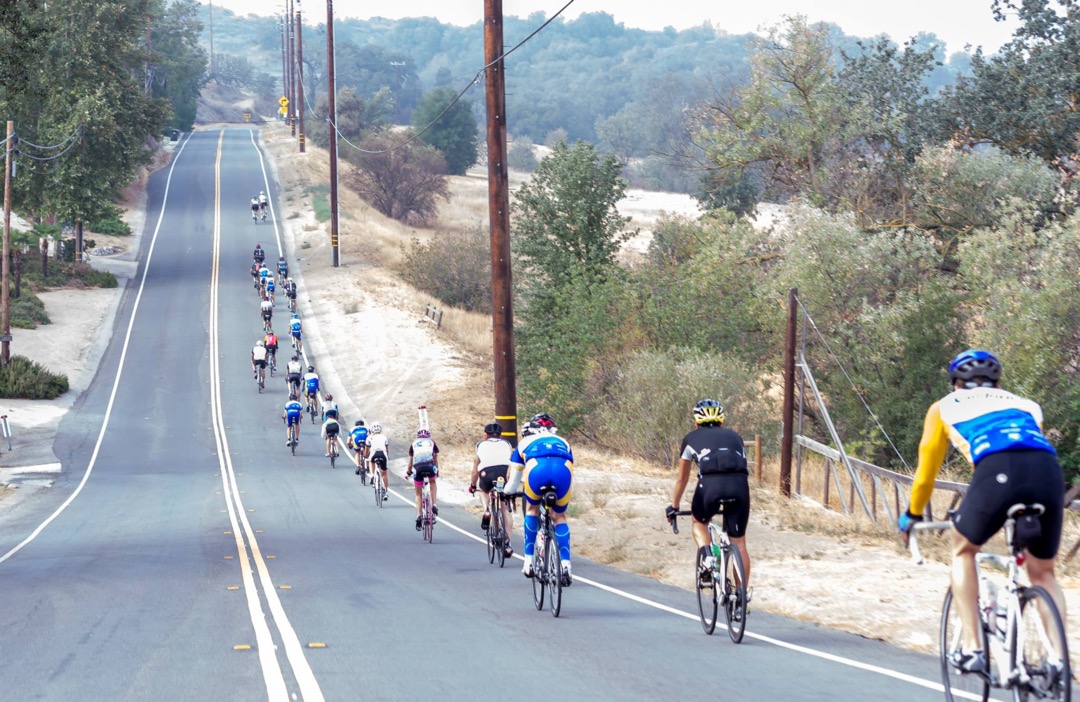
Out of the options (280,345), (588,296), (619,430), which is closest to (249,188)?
Answer: (280,345)

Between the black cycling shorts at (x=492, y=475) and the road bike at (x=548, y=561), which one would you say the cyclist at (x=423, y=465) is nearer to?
the black cycling shorts at (x=492, y=475)

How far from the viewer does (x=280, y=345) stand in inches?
2025

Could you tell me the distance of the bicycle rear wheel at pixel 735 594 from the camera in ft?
31.3

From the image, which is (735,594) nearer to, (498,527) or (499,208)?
(498,527)

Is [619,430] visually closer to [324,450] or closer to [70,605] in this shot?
[324,450]

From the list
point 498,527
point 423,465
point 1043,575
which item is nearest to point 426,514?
point 423,465

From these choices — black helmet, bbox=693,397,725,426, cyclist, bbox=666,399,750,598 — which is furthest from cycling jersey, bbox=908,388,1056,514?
black helmet, bbox=693,397,725,426

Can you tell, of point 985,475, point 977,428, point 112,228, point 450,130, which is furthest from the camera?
point 450,130

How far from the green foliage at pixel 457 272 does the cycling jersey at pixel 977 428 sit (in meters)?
57.1

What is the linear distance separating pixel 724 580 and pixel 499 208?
43.3 ft

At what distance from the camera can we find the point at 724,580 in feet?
32.1

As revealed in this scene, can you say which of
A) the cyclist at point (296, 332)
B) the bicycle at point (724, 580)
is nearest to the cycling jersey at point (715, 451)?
the bicycle at point (724, 580)

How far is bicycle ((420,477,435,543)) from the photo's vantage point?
61.1 feet

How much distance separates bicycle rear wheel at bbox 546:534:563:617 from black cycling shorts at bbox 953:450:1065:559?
5448 mm
